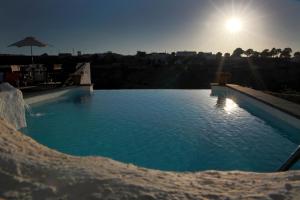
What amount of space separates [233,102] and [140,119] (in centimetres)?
602

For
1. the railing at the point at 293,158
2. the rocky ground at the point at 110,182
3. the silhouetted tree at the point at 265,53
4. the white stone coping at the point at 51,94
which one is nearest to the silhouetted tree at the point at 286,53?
the silhouetted tree at the point at 265,53

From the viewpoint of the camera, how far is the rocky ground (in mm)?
3082

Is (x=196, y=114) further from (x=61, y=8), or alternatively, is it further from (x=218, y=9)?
(x=61, y=8)

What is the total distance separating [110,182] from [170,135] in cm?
506

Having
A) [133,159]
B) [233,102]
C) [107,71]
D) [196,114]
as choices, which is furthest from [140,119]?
[107,71]

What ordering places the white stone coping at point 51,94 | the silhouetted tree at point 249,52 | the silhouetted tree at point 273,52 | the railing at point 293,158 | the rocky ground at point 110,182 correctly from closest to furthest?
the rocky ground at point 110,182 → the railing at point 293,158 → the white stone coping at point 51,94 → the silhouetted tree at point 273,52 → the silhouetted tree at point 249,52

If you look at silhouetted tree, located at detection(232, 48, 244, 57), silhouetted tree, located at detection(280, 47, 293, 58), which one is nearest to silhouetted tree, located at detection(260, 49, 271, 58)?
silhouetted tree, located at detection(280, 47, 293, 58)

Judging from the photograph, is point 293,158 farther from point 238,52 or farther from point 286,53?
point 286,53

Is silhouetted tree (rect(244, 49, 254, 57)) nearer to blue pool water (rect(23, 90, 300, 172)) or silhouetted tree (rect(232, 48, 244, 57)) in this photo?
silhouetted tree (rect(232, 48, 244, 57))

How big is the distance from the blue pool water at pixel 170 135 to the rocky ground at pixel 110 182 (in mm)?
2177

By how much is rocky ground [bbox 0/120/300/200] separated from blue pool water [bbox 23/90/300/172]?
2.18 m

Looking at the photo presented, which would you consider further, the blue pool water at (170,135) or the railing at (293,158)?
the blue pool water at (170,135)

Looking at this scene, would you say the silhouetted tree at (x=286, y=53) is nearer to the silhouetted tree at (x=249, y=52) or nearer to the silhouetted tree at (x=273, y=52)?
the silhouetted tree at (x=273, y=52)

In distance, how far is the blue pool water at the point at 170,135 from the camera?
638 centimetres
